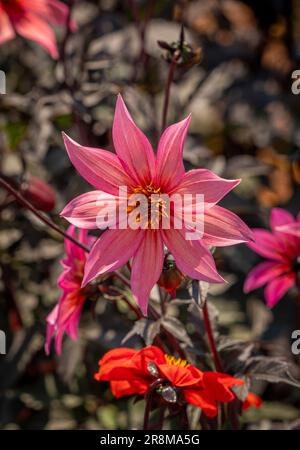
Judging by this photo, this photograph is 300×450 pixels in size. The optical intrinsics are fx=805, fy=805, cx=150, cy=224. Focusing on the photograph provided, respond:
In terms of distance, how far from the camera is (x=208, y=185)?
875 mm

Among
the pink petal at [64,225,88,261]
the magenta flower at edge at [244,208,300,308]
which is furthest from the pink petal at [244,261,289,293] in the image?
the pink petal at [64,225,88,261]

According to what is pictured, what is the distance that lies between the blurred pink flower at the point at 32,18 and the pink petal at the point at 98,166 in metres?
0.49

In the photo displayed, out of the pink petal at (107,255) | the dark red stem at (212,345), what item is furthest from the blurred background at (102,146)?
the pink petal at (107,255)

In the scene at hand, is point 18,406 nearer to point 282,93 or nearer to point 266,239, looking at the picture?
point 266,239

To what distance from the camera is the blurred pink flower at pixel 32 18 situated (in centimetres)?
136

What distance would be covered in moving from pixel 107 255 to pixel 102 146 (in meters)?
0.75

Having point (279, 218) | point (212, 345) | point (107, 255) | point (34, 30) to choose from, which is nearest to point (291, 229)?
point (279, 218)

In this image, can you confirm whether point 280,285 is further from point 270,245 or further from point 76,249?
point 76,249

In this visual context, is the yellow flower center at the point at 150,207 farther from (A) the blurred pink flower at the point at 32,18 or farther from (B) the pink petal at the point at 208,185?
(A) the blurred pink flower at the point at 32,18

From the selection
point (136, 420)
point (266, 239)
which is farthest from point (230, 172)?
point (136, 420)

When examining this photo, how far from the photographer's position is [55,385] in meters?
1.47

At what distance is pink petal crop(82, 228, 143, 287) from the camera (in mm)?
881

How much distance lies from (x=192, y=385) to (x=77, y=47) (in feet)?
2.92

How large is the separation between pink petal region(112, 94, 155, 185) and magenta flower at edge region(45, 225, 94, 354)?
0.52 feet
